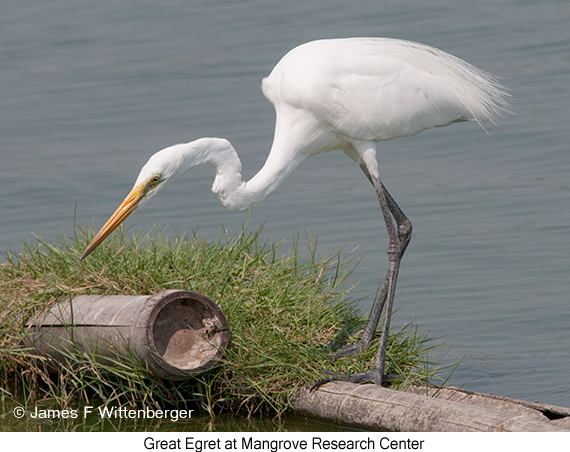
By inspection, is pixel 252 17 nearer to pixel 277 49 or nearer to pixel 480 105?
pixel 277 49

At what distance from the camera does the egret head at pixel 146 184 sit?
5.25 meters

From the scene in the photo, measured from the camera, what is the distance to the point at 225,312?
5.20m

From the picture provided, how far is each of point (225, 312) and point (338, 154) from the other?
6.12m

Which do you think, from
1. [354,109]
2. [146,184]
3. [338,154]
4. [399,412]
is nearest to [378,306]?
[354,109]

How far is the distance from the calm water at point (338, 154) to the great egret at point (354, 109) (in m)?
1.51

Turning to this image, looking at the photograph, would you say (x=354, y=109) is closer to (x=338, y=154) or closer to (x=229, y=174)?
(x=229, y=174)

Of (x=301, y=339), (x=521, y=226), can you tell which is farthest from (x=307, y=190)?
(x=301, y=339)

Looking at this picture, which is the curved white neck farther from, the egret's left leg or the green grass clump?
the egret's left leg

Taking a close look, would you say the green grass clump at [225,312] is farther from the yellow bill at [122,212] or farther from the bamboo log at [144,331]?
the yellow bill at [122,212]

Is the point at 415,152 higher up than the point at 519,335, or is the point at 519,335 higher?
the point at 415,152

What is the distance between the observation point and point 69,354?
5004 mm

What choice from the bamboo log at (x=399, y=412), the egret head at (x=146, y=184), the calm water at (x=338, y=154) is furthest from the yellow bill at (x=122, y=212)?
the calm water at (x=338, y=154)

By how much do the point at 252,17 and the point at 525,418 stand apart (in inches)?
461

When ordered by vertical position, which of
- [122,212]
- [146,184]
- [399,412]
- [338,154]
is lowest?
[399,412]
